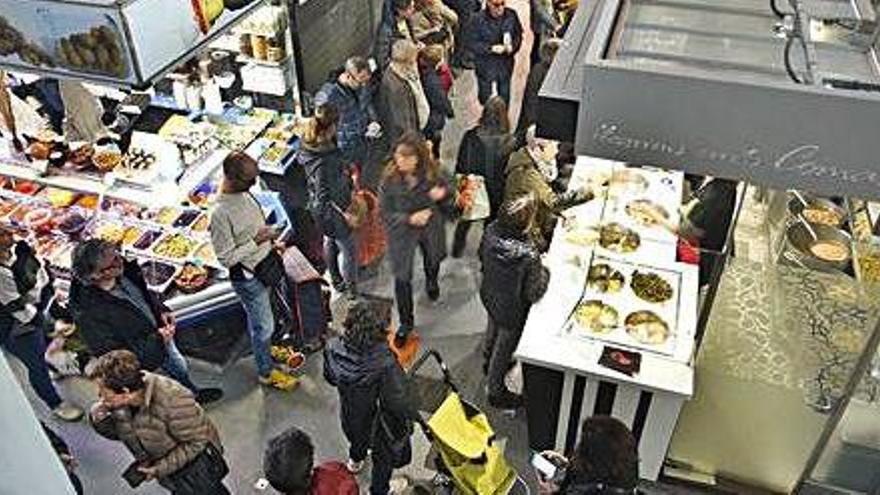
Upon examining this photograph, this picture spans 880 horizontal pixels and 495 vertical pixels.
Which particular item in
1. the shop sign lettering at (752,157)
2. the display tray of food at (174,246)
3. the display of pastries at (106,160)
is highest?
the shop sign lettering at (752,157)

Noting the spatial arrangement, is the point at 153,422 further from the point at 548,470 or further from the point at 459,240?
the point at 459,240

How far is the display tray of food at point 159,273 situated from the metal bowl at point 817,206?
4.32 metres

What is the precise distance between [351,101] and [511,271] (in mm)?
2288

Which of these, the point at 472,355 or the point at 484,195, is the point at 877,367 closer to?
the point at 472,355

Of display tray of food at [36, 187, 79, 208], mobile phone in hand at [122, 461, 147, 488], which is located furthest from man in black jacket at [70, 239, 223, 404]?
display tray of food at [36, 187, 79, 208]

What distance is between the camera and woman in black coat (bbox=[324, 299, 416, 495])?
13.8ft

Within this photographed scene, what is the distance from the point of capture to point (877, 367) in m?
4.27

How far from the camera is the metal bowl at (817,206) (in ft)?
16.2

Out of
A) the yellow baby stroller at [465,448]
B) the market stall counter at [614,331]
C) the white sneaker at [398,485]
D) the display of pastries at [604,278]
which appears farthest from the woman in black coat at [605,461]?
the white sneaker at [398,485]

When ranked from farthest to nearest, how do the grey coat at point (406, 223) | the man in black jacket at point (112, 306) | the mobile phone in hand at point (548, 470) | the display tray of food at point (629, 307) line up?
the grey coat at point (406, 223)
the display tray of food at point (629, 307)
the man in black jacket at point (112, 306)
the mobile phone in hand at point (548, 470)

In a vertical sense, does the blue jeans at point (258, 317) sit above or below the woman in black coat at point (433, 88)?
below

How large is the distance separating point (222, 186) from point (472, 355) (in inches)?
89.4

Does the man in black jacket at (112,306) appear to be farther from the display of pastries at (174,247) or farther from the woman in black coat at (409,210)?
the woman in black coat at (409,210)

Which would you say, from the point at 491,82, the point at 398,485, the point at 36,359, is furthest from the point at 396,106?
the point at 36,359
